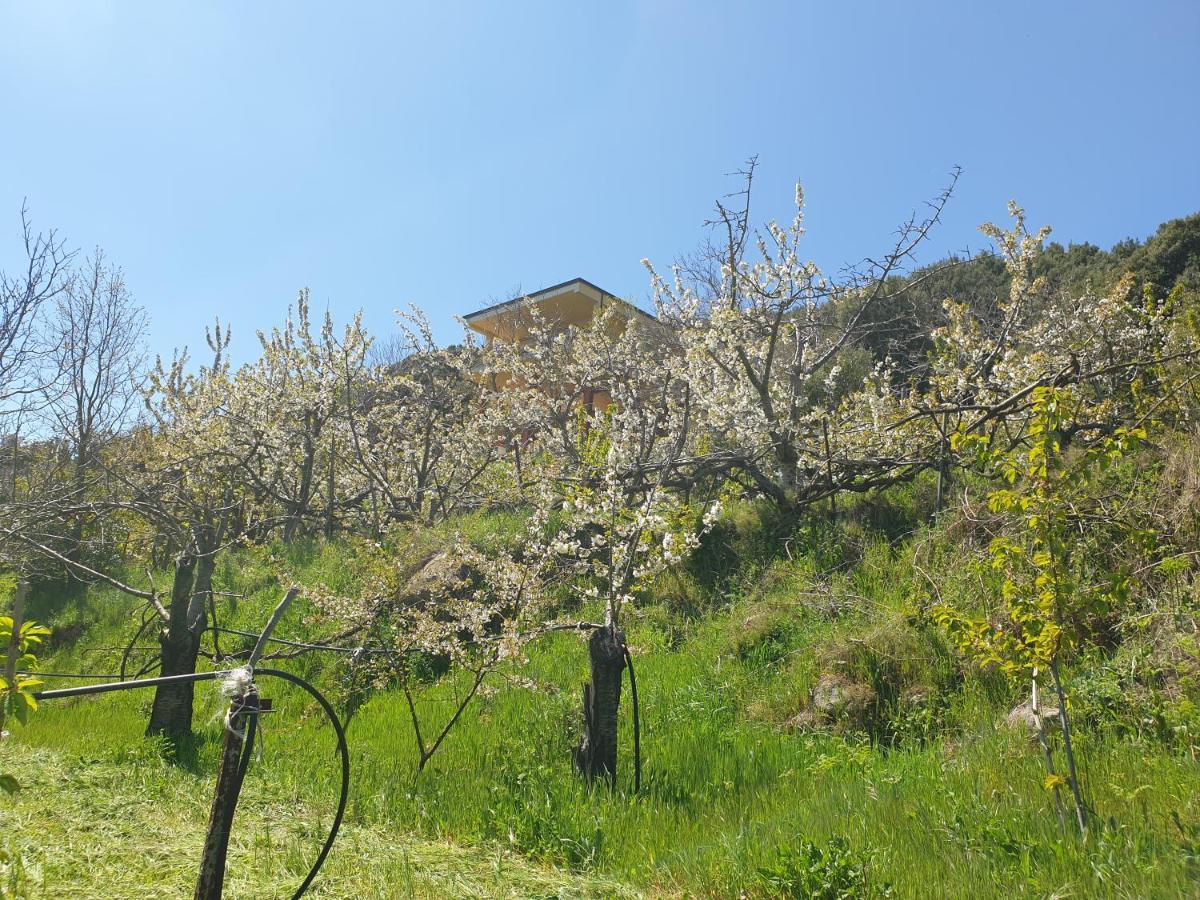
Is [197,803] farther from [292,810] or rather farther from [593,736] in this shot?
[593,736]

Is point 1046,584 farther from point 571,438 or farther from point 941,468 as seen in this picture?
point 571,438

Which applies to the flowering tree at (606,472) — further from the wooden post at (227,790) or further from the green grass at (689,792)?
the wooden post at (227,790)

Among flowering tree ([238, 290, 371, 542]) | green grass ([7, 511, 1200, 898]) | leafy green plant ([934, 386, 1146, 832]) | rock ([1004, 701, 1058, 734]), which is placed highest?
flowering tree ([238, 290, 371, 542])

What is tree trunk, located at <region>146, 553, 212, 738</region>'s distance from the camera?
7844 mm

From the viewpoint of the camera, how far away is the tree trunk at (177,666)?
7.84m

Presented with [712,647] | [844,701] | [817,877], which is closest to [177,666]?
[712,647]

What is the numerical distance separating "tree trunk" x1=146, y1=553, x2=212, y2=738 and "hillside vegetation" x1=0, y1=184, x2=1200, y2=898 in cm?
3

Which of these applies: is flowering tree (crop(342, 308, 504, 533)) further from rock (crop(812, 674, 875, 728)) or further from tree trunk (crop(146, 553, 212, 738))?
rock (crop(812, 674, 875, 728))

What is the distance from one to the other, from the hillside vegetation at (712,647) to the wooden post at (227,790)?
0.50 feet

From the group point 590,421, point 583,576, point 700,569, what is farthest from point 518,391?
point 700,569

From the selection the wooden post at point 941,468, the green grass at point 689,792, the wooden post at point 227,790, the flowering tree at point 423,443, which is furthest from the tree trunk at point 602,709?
the flowering tree at point 423,443

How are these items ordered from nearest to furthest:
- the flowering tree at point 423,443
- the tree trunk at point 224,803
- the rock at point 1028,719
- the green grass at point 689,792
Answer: the tree trunk at point 224,803 < the green grass at point 689,792 < the rock at point 1028,719 < the flowering tree at point 423,443

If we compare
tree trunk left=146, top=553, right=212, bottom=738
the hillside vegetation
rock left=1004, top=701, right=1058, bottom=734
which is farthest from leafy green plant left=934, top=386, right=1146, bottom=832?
tree trunk left=146, top=553, right=212, bottom=738

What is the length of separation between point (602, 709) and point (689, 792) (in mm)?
810
